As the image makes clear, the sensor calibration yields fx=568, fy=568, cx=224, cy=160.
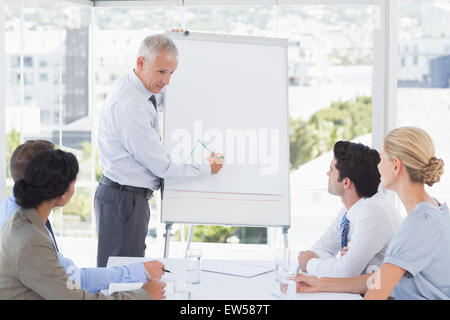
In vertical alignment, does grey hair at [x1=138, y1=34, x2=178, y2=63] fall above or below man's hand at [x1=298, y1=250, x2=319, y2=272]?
above

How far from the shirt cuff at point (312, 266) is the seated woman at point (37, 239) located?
2.87ft

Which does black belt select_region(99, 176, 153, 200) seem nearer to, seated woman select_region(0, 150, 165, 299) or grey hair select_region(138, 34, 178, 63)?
grey hair select_region(138, 34, 178, 63)

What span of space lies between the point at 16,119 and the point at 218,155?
1.68 metres

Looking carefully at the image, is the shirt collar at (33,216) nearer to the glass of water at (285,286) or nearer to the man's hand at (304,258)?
the glass of water at (285,286)

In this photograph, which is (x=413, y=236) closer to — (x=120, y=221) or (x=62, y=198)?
(x=62, y=198)

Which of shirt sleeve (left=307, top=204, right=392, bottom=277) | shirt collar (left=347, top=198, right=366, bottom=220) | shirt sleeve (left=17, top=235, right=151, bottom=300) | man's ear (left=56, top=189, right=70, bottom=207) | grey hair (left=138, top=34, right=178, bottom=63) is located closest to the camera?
shirt sleeve (left=17, top=235, right=151, bottom=300)

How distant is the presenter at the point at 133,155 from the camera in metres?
3.07

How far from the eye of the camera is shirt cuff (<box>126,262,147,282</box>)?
7.26 feet

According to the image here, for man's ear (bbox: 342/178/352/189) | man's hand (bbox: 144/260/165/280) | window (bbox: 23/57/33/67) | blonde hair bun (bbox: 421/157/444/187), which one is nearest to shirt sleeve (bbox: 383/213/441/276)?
blonde hair bun (bbox: 421/157/444/187)

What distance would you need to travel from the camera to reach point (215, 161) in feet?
11.4

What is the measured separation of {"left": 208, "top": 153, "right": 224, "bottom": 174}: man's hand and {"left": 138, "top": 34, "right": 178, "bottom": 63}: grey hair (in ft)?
2.26

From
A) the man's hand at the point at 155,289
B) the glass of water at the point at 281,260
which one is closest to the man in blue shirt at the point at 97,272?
the man's hand at the point at 155,289
